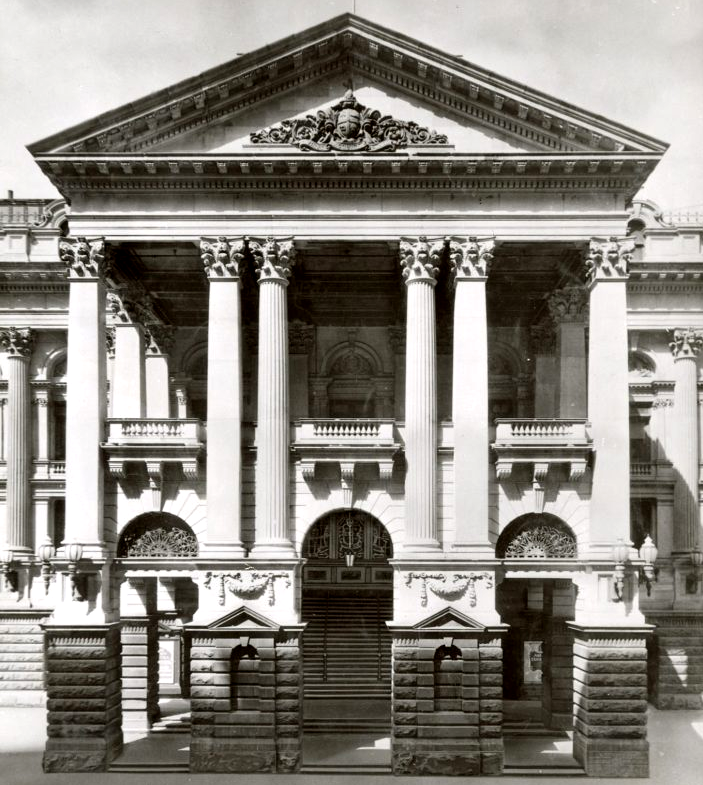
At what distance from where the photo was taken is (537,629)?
1528 inches

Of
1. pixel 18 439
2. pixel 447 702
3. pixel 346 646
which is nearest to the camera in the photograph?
pixel 447 702

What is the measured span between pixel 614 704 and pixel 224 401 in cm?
1455

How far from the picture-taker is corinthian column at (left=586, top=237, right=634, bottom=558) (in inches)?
1163

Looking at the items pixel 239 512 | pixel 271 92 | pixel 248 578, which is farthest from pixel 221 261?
pixel 248 578

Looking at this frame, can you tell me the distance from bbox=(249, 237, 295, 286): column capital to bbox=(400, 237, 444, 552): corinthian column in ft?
11.7

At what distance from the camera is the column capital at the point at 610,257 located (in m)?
30.0

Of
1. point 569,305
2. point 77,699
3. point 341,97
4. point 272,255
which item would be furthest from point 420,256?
point 77,699

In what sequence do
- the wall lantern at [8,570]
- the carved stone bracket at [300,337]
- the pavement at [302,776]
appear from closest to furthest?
the pavement at [302,776], the carved stone bracket at [300,337], the wall lantern at [8,570]

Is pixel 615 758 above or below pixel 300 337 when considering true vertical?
below

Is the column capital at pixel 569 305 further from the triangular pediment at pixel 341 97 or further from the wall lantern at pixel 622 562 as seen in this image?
the wall lantern at pixel 622 562

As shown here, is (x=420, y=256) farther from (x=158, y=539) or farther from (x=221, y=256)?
(x=158, y=539)

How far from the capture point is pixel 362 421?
3062 centimetres

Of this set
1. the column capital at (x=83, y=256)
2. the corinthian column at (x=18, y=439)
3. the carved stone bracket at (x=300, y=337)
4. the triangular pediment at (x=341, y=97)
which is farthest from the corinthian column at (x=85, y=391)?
the corinthian column at (x=18, y=439)

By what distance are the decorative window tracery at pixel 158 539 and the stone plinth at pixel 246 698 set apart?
9.69 feet
